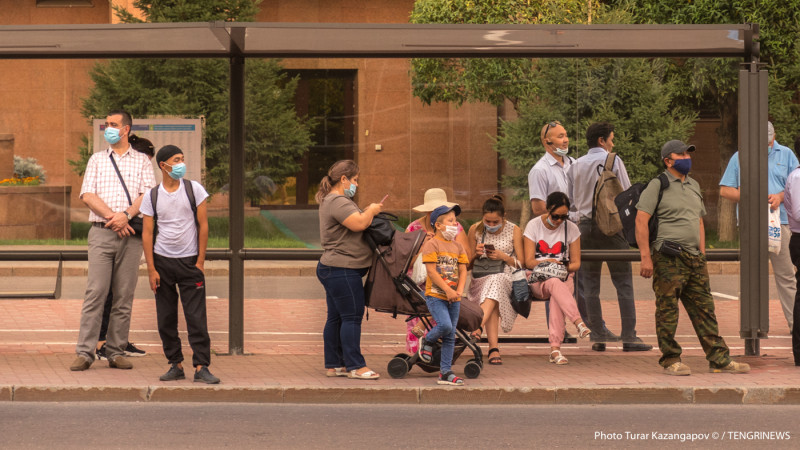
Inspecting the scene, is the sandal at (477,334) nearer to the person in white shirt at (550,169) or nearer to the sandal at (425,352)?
the sandal at (425,352)

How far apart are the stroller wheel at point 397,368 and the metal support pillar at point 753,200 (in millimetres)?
2693

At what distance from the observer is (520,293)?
905 centimetres

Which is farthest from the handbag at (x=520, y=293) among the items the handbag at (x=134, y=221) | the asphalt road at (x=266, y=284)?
the handbag at (x=134, y=221)

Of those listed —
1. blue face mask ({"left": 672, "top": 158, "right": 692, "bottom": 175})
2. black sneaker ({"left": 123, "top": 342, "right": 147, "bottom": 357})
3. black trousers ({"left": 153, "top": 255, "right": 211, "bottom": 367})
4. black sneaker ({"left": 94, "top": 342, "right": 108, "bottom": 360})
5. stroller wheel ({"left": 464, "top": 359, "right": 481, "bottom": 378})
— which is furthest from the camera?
black sneaker ({"left": 123, "top": 342, "right": 147, "bottom": 357})

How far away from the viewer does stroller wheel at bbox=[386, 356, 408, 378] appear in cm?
840

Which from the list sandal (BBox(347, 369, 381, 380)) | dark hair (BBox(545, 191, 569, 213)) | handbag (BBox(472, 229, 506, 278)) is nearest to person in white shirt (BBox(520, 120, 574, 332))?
dark hair (BBox(545, 191, 569, 213))

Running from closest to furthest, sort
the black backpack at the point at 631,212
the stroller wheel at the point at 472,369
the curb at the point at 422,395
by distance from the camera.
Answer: the curb at the point at 422,395
the stroller wheel at the point at 472,369
the black backpack at the point at 631,212

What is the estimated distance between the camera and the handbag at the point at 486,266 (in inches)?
364

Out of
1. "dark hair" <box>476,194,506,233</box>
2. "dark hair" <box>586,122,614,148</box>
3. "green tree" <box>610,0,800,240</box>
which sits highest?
"green tree" <box>610,0,800,240</box>

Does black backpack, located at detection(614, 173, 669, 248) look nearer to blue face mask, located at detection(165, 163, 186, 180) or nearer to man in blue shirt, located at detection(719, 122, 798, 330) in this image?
man in blue shirt, located at detection(719, 122, 798, 330)

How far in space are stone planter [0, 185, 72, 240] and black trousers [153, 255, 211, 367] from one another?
84.2 inches

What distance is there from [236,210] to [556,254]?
269 centimetres

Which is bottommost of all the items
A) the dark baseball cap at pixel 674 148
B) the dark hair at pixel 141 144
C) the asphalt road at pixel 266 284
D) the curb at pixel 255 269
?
the asphalt road at pixel 266 284

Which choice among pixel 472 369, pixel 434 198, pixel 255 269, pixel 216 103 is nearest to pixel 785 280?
pixel 434 198
